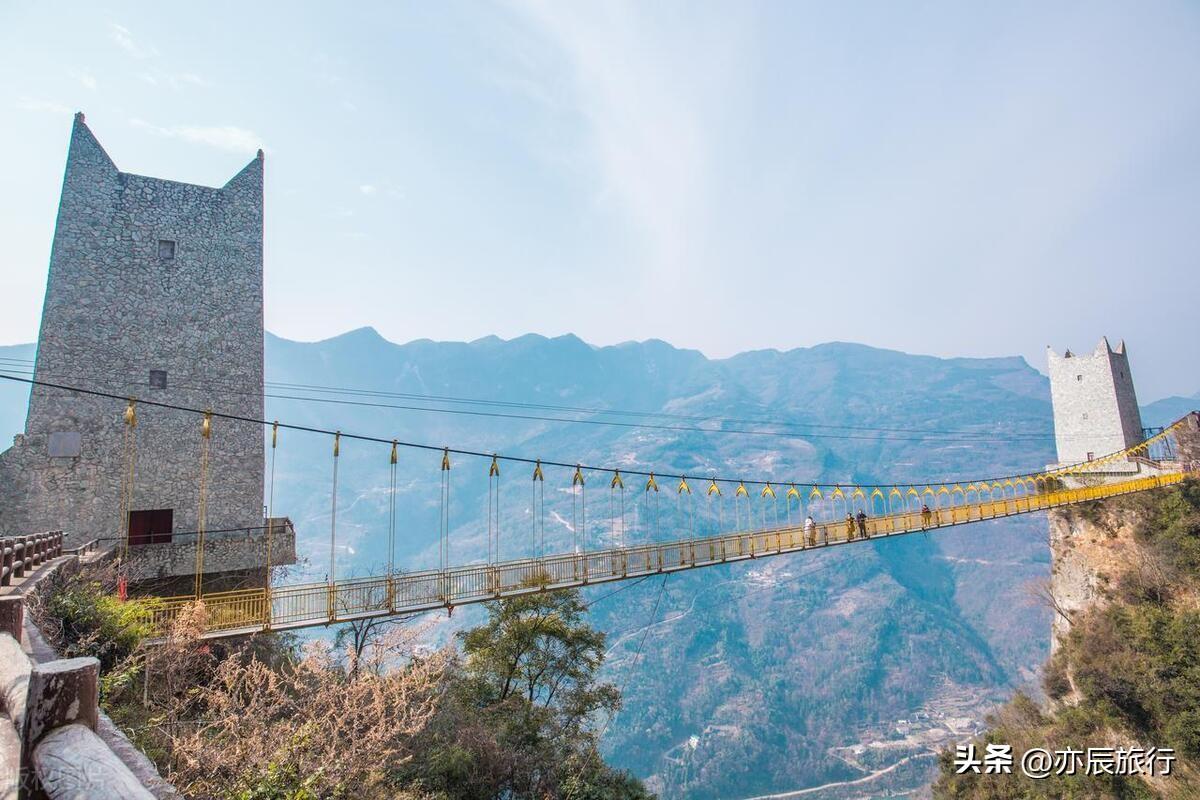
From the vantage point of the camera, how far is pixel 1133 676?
17.4 meters

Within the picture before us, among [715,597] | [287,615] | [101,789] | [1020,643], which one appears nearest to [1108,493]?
[287,615]

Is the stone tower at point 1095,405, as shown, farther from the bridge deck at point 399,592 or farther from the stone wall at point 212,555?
the stone wall at point 212,555

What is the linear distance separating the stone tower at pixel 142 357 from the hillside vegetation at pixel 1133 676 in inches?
895

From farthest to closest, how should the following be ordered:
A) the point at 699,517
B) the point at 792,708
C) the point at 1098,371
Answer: the point at 699,517 → the point at 792,708 → the point at 1098,371

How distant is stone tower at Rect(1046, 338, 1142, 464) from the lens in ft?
88.6

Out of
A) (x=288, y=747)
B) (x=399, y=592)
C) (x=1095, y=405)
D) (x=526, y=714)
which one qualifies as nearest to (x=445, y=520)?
(x=526, y=714)

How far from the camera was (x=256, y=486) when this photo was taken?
46.1ft

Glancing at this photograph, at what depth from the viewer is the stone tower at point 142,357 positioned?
40.6 feet

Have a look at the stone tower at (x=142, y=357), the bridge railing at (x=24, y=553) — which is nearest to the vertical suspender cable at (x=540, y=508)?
the stone tower at (x=142, y=357)

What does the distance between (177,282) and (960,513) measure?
2277cm

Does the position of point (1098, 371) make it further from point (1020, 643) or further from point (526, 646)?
point (1020, 643)

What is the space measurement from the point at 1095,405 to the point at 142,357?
3509 centimetres

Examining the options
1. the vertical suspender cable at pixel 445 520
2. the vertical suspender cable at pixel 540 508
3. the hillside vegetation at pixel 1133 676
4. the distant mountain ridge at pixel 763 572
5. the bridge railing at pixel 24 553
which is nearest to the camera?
the bridge railing at pixel 24 553

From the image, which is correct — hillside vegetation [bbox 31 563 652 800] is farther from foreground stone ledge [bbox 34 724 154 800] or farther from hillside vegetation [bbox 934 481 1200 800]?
hillside vegetation [bbox 934 481 1200 800]
